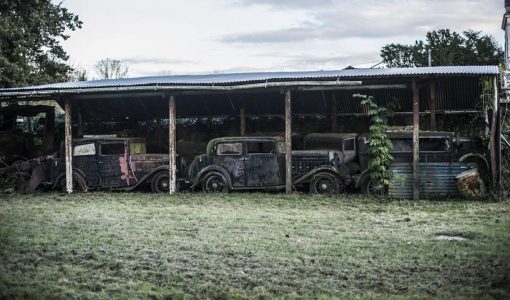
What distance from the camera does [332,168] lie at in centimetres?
1551

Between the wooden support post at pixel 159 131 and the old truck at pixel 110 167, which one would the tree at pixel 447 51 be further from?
the old truck at pixel 110 167

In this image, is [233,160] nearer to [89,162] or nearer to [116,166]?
[116,166]

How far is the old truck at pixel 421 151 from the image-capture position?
15102 millimetres

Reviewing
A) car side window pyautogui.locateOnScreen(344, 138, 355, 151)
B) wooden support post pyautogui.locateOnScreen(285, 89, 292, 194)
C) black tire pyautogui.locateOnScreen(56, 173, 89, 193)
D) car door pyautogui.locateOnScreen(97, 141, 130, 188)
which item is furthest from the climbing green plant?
black tire pyautogui.locateOnScreen(56, 173, 89, 193)

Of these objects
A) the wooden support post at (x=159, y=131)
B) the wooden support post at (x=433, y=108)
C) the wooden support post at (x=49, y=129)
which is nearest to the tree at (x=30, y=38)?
the wooden support post at (x=49, y=129)

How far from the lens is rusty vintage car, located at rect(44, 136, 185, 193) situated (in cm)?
1672

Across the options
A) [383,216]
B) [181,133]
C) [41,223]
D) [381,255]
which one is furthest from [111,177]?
[381,255]

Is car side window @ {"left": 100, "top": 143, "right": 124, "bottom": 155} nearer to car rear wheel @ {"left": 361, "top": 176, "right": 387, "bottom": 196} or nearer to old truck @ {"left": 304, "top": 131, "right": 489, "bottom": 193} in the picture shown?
old truck @ {"left": 304, "top": 131, "right": 489, "bottom": 193}

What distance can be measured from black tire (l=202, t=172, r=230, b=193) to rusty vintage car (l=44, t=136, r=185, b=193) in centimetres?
116

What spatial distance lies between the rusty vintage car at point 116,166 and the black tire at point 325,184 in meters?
3.79

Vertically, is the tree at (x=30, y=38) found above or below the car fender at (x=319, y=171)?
above

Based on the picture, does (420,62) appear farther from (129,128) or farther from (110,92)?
(110,92)

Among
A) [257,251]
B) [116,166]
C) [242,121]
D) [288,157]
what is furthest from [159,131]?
[257,251]

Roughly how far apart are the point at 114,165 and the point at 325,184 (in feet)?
18.3
